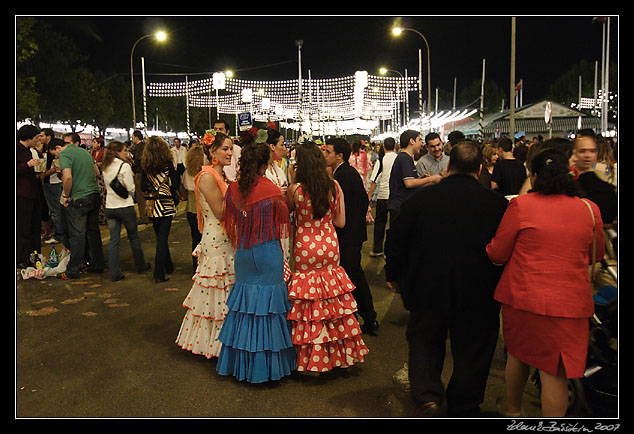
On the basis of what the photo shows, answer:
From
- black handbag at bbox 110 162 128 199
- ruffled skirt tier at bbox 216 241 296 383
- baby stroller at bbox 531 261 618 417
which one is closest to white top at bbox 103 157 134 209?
black handbag at bbox 110 162 128 199

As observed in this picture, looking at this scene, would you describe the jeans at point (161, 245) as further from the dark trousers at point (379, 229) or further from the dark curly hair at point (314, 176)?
the dark curly hair at point (314, 176)

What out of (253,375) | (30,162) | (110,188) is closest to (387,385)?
(253,375)

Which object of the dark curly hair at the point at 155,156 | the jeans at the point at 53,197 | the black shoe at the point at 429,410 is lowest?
the black shoe at the point at 429,410

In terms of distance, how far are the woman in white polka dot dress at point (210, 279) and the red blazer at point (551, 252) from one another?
8.59 feet

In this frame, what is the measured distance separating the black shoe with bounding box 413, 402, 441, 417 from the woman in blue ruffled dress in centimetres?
128

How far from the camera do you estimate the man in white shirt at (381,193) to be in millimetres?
9516

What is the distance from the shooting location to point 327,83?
86.3 ft

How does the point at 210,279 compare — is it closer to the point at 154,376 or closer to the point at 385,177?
the point at 154,376

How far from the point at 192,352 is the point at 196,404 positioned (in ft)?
3.15

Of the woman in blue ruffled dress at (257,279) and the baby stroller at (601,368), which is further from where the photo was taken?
the woman in blue ruffled dress at (257,279)

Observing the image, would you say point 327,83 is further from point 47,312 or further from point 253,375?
point 253,375

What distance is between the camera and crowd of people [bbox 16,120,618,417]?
3174mm

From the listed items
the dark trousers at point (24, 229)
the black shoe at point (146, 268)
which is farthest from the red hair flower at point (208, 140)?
the dark trousers at point (24, 229)

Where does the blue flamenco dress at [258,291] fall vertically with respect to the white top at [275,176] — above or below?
below
